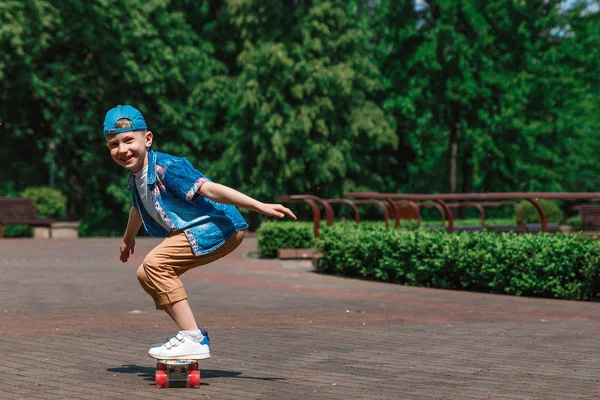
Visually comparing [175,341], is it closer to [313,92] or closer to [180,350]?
[180,350]

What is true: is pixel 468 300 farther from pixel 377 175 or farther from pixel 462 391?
pixel 377 175

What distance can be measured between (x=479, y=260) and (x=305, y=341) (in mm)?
4575

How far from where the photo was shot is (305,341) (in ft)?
24.7

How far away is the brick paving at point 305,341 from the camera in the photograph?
18.6ft

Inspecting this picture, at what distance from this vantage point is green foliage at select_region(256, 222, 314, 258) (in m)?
16.8

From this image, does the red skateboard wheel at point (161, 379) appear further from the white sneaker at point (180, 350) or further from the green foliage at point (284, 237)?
the green foliage at point (284, 237)

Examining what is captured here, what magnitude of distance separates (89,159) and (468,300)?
830 inches

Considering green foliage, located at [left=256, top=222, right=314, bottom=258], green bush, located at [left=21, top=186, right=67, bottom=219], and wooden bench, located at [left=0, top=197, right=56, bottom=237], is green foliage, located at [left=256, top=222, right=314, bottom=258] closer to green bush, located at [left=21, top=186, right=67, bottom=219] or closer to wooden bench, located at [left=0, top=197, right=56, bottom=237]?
wooden bench, located at [left=0, top=197, right=56, bottom=237]

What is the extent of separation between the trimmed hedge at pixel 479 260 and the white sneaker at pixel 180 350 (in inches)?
247

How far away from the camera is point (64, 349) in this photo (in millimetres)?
7062

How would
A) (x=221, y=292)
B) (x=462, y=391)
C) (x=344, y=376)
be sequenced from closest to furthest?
1. (x=462, y=391)
2. (x=344, y=376)
3. (x=221, y=292)

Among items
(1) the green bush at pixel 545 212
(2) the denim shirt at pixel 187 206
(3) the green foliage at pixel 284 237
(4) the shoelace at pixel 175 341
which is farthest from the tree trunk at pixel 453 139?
(4) the shoelace at pixel 175 341

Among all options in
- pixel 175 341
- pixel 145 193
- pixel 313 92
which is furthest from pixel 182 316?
pixel 313 92

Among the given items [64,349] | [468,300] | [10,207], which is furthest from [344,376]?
[10,207]
